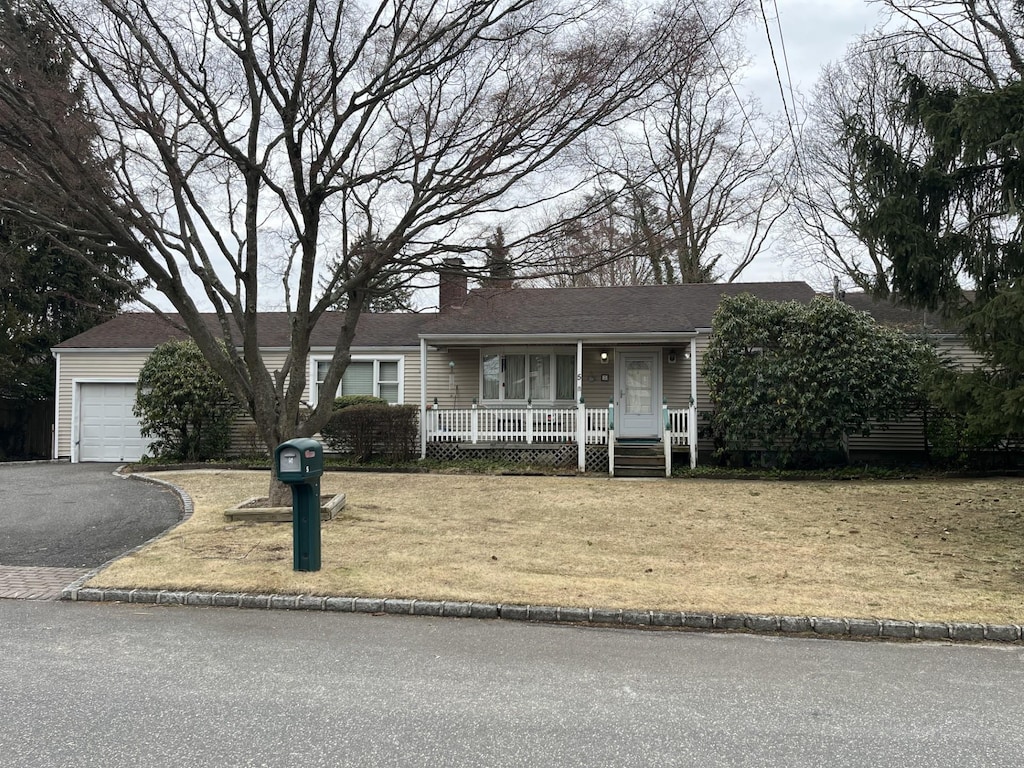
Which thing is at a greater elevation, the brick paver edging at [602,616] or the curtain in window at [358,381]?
the curtain in window at [358,381]

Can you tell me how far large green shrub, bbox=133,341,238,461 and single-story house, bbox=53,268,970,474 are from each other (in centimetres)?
90

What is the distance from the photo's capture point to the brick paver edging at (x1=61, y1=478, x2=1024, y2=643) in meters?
5.00

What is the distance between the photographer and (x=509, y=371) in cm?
1770

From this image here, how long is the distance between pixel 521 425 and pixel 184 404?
7612 millimetres

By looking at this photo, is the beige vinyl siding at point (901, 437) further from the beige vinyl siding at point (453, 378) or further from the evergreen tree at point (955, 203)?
the beige vinyl siding at point (453, 378)

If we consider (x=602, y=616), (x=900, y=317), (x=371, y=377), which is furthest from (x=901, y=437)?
(x=602, y=616)

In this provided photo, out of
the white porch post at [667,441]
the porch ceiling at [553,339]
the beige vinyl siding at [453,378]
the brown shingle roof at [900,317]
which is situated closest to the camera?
the white porch post at [667,441]

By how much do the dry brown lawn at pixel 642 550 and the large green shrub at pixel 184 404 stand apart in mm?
3949

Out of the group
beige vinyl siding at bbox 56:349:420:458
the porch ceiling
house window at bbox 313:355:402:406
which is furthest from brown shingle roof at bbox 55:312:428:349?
the porch ceiling

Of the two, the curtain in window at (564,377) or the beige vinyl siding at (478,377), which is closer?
the beige vinyl siding at (478,377)

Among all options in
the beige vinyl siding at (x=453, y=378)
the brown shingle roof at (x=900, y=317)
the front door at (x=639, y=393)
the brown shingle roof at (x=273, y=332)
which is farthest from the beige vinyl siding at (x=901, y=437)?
the brown shingle roof at (x=273, y=332)

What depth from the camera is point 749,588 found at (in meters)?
6.00

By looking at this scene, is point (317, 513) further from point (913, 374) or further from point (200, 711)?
point (913, 374)

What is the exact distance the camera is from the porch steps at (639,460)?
14.3 meters
